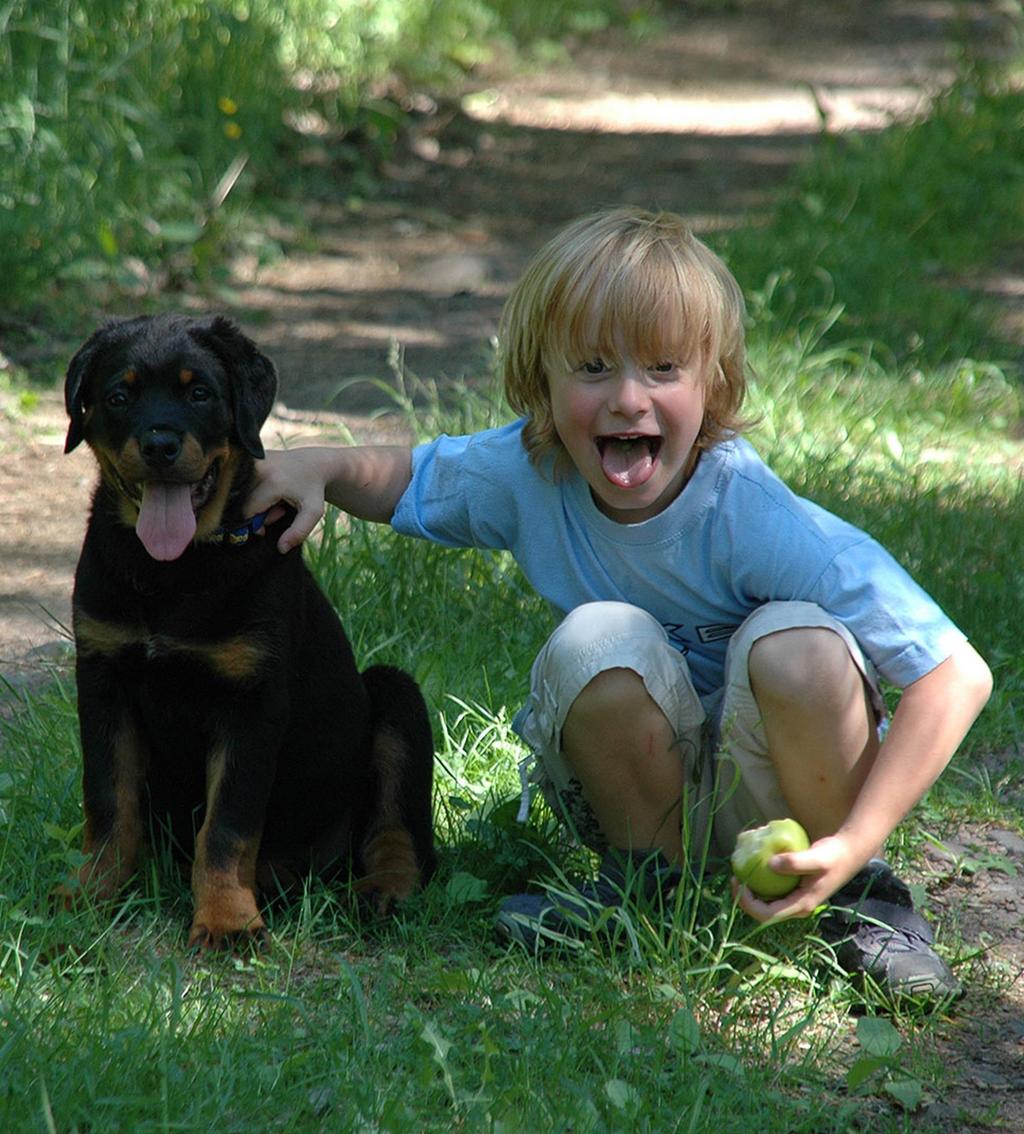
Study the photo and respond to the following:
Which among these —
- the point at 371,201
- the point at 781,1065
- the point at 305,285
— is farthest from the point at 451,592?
the point at 371,201

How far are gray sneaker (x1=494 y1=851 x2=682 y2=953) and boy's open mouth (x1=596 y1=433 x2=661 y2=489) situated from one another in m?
0.69

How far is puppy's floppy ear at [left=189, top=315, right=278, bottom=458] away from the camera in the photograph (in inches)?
119

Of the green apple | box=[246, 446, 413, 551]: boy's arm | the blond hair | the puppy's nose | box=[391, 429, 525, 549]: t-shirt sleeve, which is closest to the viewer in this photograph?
the green apple

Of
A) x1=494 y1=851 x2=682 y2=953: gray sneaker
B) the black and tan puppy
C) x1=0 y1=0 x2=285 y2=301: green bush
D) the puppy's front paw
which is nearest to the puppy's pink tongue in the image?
the black and tan puppy

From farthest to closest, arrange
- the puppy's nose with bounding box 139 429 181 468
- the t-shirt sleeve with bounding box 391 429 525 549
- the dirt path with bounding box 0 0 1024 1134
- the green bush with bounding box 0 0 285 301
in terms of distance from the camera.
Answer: the green bush with bounding box 0 0 285 301
the dirt path with bounding box 0 0 1024 1134
the t-shirt sleeve with bounding box 391 429 525 549
the puppy's nose with bounding box 139 429 181 468

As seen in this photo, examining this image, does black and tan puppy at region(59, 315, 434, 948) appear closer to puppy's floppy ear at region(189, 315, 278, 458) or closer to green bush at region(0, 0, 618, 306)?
puppy's floppy ear at region(189, 315, 278, 458)

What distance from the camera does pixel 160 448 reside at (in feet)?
9.29

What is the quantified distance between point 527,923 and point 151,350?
125cm

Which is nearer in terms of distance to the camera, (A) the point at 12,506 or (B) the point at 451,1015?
(B) the point at 451,1015

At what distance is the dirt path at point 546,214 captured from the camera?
347 centimetres

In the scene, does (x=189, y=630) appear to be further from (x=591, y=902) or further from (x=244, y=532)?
(x=591, y=902)

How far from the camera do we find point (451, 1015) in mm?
2697

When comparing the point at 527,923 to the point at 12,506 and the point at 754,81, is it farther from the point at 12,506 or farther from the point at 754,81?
the point at 754,81

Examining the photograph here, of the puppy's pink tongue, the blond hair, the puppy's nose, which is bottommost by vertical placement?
the puppy's pink tongue
